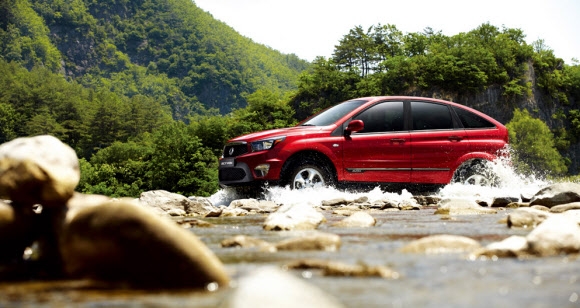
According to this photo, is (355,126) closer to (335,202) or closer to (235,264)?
(335,202)

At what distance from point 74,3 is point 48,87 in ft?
283

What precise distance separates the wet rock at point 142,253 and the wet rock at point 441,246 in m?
1.36

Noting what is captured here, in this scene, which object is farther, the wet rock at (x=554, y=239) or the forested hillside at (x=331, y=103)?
the forested hillside at (x=331, y=103)

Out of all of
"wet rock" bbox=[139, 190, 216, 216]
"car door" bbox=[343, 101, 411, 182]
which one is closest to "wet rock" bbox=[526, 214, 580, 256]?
"wet rock" bbox=[139, 190, 216, 216]

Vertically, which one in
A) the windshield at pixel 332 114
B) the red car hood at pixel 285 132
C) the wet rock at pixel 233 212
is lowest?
the wet rock at pixel 233 212

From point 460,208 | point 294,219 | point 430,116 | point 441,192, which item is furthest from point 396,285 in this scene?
point 430,116

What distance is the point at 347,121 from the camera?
10461 mm

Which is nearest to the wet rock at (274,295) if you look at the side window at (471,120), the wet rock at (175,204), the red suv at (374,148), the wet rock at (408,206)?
the wet rock at (408,206)

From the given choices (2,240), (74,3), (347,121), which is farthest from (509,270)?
(74,3)

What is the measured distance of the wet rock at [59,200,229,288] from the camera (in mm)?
2701

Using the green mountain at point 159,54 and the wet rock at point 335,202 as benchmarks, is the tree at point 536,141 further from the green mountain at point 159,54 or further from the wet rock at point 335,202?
the green mountain at point 159,54

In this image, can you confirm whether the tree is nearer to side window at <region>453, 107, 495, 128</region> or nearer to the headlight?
side window at <region>453, 107, 495, 128</region>

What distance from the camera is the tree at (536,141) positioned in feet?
190

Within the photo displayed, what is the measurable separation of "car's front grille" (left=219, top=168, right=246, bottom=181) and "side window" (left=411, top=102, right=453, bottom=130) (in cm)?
289
